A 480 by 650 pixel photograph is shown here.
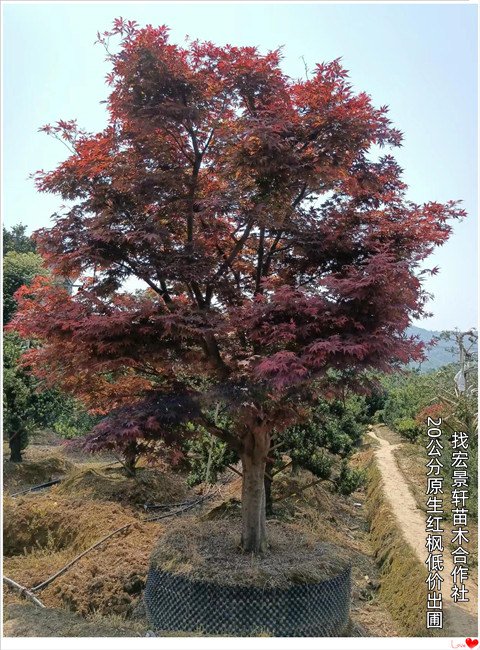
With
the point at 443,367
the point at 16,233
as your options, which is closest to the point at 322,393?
the point at 443,367

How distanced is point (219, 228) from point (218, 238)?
74 mm

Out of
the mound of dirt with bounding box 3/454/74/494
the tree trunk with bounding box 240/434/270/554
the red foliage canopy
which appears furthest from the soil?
the red foliage canopy

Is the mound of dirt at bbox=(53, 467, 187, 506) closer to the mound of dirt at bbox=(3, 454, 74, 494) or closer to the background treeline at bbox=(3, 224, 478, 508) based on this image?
the background treeline at bbox=(3, 224, 478, 508)

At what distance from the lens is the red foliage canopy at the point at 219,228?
3.12 metres

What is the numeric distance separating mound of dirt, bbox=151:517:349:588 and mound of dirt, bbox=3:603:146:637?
1.43ft

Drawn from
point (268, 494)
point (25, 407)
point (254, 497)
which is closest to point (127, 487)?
point (268, 494)

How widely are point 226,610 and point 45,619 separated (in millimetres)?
1286

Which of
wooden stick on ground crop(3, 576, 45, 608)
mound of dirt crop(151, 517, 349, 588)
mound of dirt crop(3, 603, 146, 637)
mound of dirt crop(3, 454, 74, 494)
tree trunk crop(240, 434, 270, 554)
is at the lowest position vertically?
wooden stick on ground crop(3, 576, 45, 608)

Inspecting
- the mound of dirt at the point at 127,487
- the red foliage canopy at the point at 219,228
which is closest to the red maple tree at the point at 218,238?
the red foliage canopy at the point at 219,228

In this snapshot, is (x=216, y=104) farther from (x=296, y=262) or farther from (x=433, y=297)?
(x=433, y=297)

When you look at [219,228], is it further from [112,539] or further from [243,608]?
[112,539]

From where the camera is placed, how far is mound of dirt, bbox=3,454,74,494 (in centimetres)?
769

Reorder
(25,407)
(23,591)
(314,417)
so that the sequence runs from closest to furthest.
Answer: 1. (23,591)
2. (314,417)
3. (25,407)

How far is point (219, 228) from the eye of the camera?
376 centimetres
